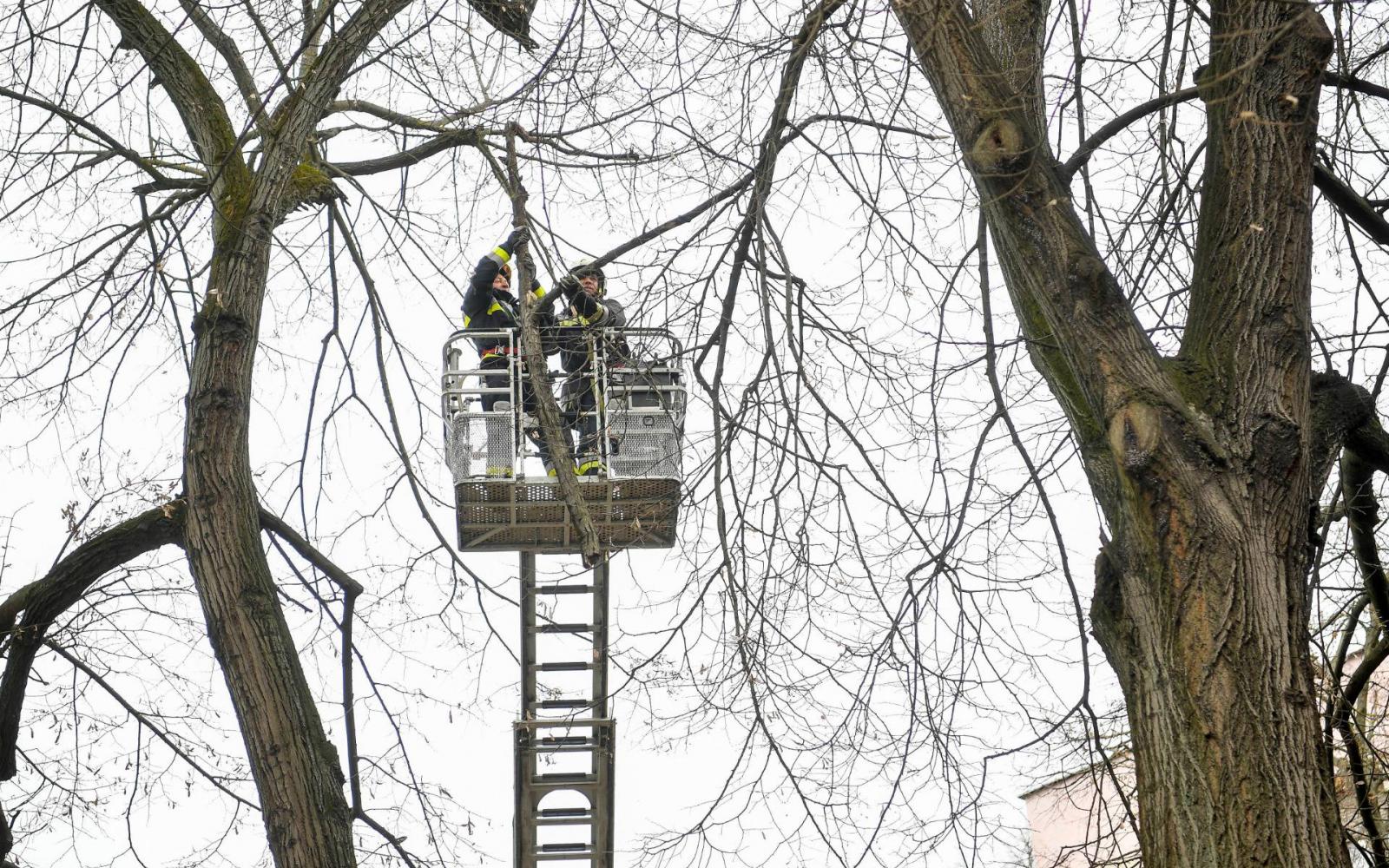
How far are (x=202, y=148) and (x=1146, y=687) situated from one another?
478cm

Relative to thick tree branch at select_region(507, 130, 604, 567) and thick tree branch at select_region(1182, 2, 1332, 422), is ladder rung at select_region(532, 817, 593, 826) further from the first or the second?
thick tree branch at select_region(1182, 2, 1332, 422)

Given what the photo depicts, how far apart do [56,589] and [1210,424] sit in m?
4.51

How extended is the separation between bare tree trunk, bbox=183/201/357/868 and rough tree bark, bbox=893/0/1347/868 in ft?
9.42

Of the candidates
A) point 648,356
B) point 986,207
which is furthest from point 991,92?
point 648,356

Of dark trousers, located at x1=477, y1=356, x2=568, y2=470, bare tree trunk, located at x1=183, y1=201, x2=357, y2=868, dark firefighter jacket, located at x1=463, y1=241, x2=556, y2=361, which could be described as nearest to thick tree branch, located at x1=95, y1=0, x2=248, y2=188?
bare tree trunk, located at x1=183, y1=201, x2=357, y2=868

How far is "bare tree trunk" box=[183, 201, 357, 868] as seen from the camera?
5.62m

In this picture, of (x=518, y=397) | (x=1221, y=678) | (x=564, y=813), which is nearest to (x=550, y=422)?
(x=1221, y=678)

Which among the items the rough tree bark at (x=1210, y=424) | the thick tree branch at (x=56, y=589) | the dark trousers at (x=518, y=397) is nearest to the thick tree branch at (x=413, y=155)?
the dark trousers at (x=518, y=397)

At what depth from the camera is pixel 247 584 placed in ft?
19.5

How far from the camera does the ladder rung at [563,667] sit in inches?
416

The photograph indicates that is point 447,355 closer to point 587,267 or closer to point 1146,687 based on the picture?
point 587,267

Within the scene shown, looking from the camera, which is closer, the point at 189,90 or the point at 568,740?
the point at 189,90

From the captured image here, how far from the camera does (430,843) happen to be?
6863 mm

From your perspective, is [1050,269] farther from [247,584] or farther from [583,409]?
[583,409]
